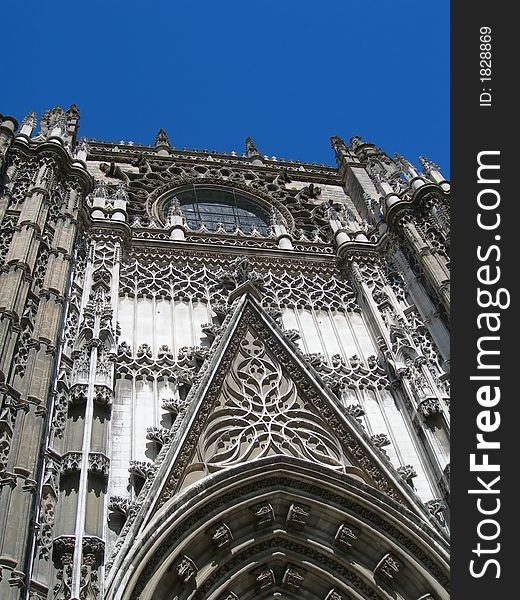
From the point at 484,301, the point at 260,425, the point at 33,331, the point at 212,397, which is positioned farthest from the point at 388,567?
the point at 33,331

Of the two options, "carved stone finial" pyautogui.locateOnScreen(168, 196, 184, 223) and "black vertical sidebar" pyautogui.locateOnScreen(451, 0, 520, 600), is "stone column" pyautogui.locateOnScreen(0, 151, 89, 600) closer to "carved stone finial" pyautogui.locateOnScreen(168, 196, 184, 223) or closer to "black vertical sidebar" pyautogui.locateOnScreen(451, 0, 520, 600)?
"carved stone finial" pyautogui.locateOnScreen(168, 196, 184, 223)

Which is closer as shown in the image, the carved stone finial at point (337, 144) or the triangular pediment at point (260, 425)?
the triangular pediment at point (260, 425)

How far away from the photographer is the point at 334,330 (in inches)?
571

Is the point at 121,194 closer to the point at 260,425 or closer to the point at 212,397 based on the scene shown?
the point at 212,397

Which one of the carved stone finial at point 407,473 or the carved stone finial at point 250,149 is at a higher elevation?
the carved stone finial at point 250,149

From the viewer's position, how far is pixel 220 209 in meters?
19.1

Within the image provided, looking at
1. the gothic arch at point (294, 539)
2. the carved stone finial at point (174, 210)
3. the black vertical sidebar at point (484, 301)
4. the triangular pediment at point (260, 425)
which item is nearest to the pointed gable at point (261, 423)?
the triangular pediment at point (260, 425)

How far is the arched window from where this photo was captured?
18.3 meters

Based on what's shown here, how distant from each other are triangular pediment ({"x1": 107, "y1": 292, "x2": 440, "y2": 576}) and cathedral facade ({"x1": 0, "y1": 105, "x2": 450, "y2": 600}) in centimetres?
3

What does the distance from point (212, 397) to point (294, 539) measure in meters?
2.56

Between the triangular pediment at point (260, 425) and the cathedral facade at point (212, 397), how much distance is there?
34mm

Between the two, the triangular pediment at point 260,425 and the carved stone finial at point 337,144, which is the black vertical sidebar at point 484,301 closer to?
the triangular pediment at point 260,425

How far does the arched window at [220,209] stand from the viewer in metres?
18.3

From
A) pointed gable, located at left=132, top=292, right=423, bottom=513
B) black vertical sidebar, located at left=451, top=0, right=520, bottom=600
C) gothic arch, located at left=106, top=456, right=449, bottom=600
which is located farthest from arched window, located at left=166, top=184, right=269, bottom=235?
black vertical sidebar, located at left=451, top=0, right=520, bottom=600
